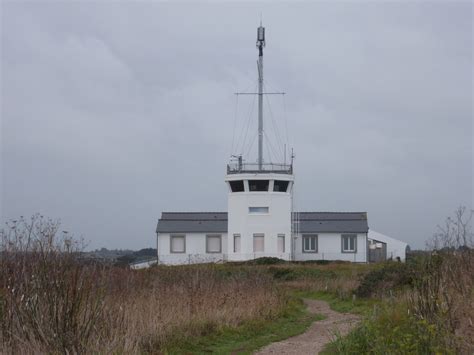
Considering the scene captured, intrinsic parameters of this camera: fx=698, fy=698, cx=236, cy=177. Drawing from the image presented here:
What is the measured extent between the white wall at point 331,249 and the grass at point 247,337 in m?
32.1

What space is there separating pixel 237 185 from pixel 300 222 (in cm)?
703

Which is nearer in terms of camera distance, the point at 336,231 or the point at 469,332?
the point at 469,332

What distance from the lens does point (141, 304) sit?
44.7 ft

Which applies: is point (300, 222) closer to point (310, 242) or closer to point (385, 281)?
point (310, 242)

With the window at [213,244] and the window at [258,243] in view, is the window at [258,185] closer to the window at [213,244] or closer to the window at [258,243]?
the window at [258,243]

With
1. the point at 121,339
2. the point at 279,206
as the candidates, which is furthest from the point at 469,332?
the point at 279,206

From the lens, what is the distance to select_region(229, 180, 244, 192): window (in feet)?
156

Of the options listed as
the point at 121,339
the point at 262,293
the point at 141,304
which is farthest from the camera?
the point at 262,293

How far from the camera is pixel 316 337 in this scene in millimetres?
15023

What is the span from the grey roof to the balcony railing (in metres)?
4.08

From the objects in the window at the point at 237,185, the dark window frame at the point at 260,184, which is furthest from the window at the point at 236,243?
the dark window frame at the point at 260,184

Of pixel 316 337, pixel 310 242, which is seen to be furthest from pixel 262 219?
pixel 316 337

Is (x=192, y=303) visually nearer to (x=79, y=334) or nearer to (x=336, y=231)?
(x=79, y=334)

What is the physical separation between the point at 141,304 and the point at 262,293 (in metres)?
5.50
